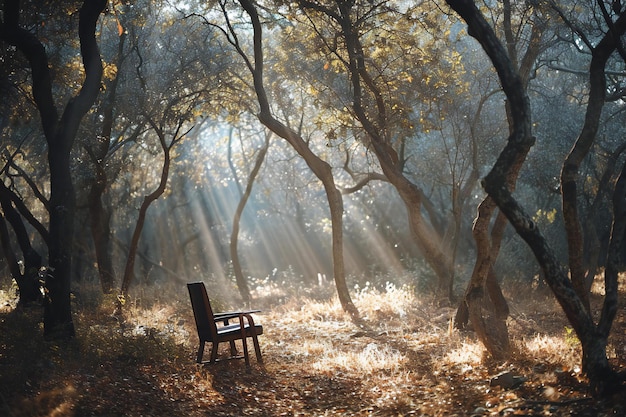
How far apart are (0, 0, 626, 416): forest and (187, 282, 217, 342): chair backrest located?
0.43 m

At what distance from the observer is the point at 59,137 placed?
30.7 feet

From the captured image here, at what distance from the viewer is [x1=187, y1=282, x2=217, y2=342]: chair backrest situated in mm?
8602

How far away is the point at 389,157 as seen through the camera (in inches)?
516

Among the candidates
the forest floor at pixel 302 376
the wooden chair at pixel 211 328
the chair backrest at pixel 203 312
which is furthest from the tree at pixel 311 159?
the chair backrest at pixel 203 312

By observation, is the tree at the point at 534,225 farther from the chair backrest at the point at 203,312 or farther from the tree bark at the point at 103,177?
the tree bark at the point at 103,177

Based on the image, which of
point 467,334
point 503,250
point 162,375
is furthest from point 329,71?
point 162,375

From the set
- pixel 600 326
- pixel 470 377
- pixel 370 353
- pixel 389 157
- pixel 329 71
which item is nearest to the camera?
pixel 600 326

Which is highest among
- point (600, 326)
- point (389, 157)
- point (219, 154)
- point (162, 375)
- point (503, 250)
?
point (219, 154)

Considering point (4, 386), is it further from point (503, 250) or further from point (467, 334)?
point (503, 250)

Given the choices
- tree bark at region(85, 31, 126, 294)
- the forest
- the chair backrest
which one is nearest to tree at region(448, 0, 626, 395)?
the forest

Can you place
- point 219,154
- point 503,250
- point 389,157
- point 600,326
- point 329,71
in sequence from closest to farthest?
point 600,326, point 389,157, point 329,71, point 503,250, point 219,154

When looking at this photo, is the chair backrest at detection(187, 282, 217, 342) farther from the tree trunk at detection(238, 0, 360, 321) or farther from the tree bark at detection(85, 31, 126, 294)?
the tree bark at detection(85, 31, 126, 294)

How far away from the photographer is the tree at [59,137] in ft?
29.6

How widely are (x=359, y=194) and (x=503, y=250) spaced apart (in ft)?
34.0
